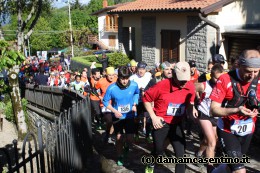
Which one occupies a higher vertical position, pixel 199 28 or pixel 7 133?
pixel 199 28

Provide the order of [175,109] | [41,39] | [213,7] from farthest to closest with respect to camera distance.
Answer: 1. [41,39]
2. [213,7]
3. [175,109]

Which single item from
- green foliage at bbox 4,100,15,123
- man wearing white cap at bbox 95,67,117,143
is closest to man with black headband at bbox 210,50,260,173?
man wearing white cap at bbox 95,67,117,143

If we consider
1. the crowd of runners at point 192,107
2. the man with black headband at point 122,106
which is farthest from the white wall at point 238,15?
the man with black headband at point 122,106

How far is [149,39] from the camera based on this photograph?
18.6 meters

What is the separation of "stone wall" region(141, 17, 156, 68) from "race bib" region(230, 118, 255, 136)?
14.2m

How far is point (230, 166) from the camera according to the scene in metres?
4.16

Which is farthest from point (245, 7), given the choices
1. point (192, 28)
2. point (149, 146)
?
point (149, 146)

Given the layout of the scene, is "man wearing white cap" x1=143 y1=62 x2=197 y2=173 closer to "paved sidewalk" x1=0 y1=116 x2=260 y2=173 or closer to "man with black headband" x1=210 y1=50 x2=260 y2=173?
"man with black headband" x1=210 y1=50 x2=260 y2=173

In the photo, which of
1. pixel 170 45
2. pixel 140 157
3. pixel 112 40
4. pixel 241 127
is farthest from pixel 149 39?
pixel 112 40

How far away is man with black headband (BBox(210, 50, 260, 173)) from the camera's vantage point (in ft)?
12.2

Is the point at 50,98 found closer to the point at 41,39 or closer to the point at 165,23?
the point at 165,23

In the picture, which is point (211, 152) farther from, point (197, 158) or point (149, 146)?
point (149, 146)

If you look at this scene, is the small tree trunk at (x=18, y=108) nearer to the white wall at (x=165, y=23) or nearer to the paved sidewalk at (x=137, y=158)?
the paved sidewalk at (x=137, y=158)

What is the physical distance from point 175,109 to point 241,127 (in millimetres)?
1129
